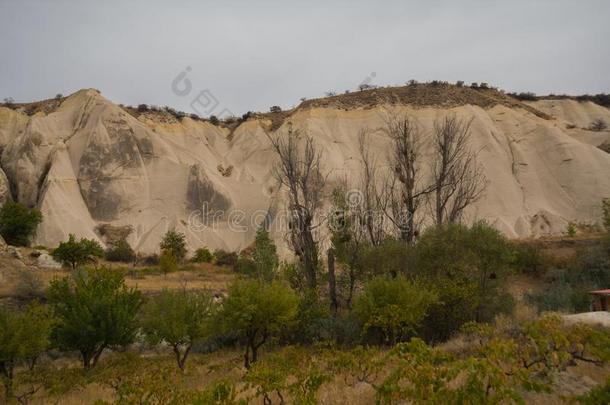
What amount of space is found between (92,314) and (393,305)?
858 cm

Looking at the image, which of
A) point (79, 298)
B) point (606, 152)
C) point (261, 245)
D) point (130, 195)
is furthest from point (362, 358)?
point (606, 152)

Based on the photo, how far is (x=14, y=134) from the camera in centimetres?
5159

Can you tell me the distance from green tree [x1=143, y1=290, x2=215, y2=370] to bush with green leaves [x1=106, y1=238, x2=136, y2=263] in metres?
25.9

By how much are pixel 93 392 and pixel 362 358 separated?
249 inches

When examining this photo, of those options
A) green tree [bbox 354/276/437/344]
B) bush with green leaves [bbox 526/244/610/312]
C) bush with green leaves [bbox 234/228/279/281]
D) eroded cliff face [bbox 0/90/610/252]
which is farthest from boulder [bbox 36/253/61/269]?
bush with green leaves [bbox 526/244/610/312]

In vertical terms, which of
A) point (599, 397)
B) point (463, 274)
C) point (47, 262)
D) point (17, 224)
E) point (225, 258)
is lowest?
point (599, 397)

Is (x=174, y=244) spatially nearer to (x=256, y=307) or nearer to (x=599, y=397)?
(x=256, y=307)

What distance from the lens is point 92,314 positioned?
1344cm

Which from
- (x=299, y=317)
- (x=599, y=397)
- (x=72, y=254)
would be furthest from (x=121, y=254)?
(x=599, y=397)

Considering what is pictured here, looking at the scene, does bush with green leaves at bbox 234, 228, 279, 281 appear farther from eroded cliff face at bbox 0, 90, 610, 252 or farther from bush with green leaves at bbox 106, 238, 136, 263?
eroded cliff face at bbox 0, 90, 610, 252

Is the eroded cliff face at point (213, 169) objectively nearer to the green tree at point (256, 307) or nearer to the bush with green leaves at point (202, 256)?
the bush with green leaves at point (202, 256)

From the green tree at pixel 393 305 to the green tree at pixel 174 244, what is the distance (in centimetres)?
2891

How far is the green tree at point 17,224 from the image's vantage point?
3578 centimetres

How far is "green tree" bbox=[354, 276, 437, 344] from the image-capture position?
42.1 ft
